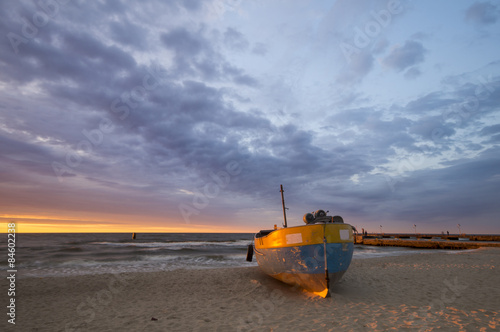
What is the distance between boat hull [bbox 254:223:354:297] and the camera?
1020 cm

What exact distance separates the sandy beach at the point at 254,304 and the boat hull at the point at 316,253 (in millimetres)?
787

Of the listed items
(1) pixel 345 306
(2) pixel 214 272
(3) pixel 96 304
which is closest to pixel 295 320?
(1) pixel 345 306

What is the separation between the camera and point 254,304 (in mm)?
10531

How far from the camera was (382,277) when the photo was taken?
1518cm

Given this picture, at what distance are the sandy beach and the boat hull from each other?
787 mm

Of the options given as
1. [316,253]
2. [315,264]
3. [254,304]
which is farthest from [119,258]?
[316,253]

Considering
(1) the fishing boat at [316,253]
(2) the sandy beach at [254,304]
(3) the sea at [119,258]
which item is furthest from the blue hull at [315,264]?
(3) the sea at [119,258]

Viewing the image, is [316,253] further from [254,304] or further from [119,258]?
[119,258]

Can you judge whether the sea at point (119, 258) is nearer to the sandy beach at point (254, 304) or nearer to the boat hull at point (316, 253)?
the sandy beach at point (254, 304)

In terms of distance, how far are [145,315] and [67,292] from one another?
6639mm

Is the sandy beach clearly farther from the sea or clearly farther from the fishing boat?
the sea

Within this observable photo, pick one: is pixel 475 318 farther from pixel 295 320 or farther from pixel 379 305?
pixel 295 320

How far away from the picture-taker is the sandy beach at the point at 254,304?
7.96 m

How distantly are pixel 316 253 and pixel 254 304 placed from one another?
343cm
